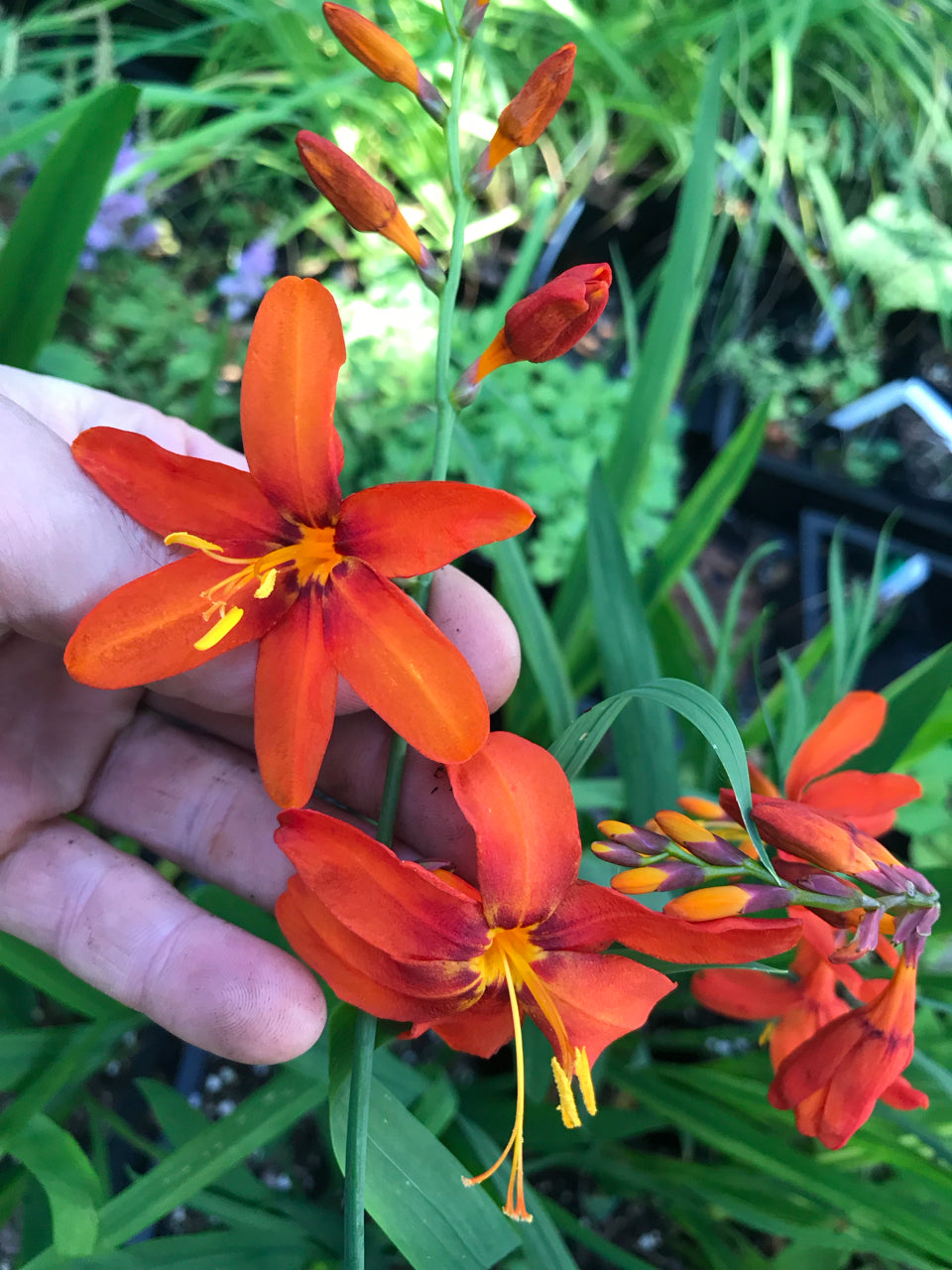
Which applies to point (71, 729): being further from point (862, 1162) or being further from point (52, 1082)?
point (862, 1162)

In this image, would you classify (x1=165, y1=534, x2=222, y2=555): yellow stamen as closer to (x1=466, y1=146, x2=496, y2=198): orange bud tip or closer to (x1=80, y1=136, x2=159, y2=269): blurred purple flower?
(x1=466, y1=146, x2=496, y2=198): orange bud tip

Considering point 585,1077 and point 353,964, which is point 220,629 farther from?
point 585,1077

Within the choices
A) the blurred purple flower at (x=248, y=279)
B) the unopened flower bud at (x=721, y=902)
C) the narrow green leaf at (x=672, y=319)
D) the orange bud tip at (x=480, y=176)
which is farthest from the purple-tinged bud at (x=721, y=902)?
the blurred purple flower at (x=248, y=279)

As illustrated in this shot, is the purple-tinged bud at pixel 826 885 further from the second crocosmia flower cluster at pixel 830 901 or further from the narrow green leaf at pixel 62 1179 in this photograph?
the narrow green leaf at pixel 62 1179

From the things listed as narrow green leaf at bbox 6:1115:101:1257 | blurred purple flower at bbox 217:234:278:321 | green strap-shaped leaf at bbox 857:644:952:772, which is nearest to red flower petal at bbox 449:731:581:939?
narrow green leaf at bbox 6:1115:101:1257

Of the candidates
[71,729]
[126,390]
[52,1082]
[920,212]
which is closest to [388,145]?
[126,390]
